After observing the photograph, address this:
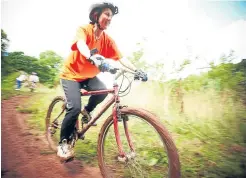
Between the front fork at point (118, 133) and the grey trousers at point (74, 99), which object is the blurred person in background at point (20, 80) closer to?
the grey trousers at point (74, 99)

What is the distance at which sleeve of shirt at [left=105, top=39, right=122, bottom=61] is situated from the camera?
9.21 feet

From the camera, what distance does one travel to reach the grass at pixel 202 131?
2.54 meters

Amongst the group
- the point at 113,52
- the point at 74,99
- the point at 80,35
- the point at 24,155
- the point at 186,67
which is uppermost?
the point at 80,35

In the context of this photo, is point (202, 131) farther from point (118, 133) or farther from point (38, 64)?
point (38, 64)

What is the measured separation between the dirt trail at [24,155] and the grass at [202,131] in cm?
19

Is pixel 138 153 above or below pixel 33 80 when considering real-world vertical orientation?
below

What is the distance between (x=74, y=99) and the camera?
2.58 meters

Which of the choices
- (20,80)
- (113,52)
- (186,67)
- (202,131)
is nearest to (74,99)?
(113,52)

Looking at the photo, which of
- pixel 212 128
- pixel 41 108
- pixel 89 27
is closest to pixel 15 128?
pixel 41 108

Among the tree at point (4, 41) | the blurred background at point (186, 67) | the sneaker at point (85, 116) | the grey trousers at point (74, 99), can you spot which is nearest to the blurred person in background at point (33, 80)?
the blurred background at point (186, 67)

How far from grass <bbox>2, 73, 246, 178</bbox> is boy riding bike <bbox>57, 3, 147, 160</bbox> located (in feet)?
0.77

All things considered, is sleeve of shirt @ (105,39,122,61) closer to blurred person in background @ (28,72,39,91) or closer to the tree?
blurred person in background @ (28,72,39,91)

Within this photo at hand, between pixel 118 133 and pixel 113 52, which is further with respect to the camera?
pixel 113 52

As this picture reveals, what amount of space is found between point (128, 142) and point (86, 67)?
37.6 inches
